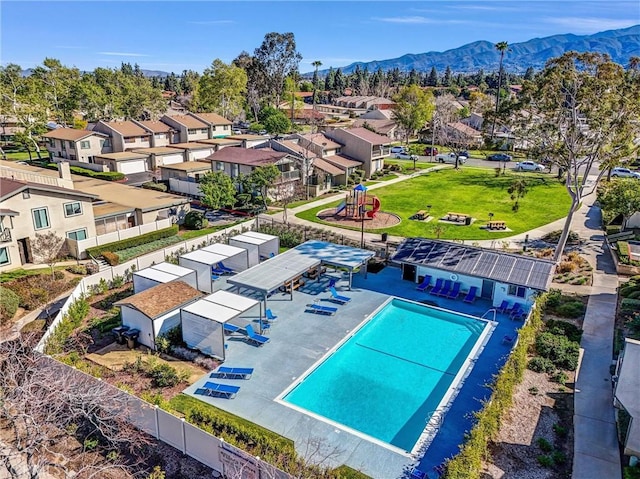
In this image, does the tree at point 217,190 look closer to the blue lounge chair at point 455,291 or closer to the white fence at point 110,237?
the white fence at point 110,237

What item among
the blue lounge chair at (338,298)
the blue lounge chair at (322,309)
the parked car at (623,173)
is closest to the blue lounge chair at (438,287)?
the blue lounge chair at (338,298)

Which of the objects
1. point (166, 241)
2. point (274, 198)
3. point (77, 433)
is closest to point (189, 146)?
point (274, 198)

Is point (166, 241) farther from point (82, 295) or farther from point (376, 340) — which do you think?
point (376, 340)

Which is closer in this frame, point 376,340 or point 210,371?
point 210,371

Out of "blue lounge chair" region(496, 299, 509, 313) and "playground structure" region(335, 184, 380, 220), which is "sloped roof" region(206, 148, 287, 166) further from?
"blue lounge chair" region(496, 299, 509, 313)

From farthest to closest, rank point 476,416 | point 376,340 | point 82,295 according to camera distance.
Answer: point 82,295 → point 376,340 → point 476,416

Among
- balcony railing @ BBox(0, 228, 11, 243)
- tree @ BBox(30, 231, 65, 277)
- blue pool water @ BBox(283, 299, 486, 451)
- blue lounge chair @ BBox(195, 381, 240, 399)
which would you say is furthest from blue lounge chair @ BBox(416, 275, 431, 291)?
balcony railing @ BBox(0, 228, 11, 243)
